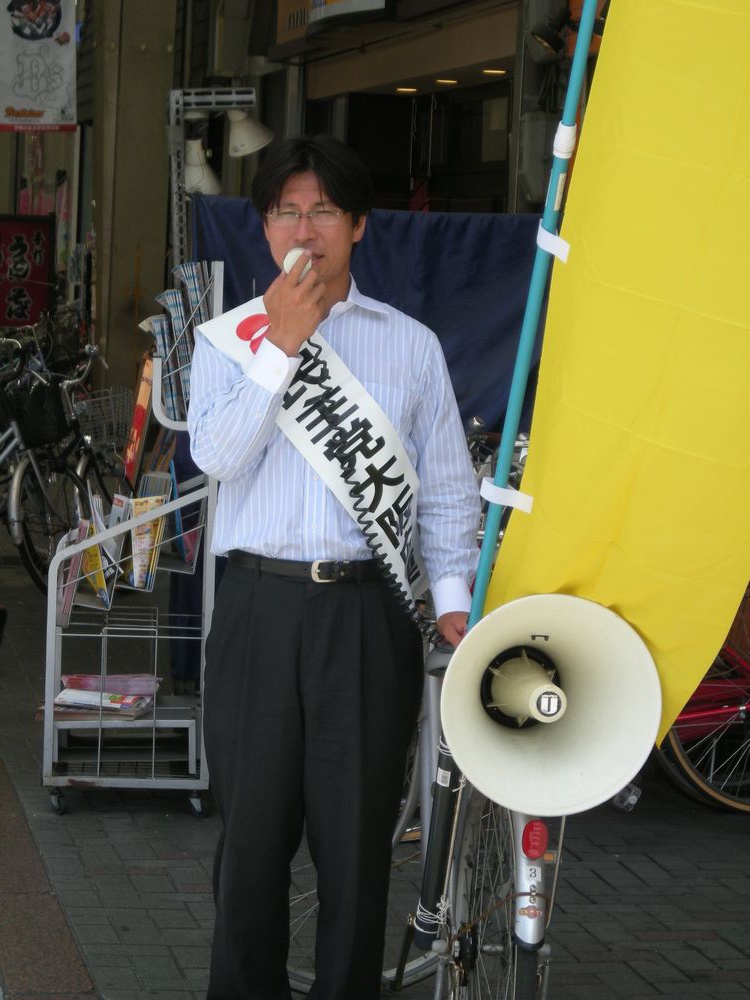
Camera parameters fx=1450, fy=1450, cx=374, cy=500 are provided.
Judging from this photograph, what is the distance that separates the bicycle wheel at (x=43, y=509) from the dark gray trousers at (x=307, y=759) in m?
5.71

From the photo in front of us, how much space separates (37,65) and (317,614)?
11570mm

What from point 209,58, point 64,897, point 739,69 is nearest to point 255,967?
point 64,897

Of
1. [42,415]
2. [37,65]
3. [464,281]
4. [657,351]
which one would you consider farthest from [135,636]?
[37,65]

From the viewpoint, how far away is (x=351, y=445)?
3195 millimetres

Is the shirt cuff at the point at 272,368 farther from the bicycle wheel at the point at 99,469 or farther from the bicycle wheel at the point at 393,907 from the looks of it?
the bicycle wheel at the point at 99,469

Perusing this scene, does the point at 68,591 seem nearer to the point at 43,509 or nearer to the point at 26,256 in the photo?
the point at 43,509

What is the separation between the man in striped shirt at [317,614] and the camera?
3186 millimetres

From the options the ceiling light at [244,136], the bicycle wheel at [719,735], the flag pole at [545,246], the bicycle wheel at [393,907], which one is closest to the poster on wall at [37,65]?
the ceiling light at [244,136]

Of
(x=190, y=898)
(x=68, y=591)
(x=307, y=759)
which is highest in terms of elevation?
(x=307, y=759)

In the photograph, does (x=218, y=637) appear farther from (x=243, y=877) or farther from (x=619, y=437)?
(x=619, y=437)

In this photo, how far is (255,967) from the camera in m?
3.41

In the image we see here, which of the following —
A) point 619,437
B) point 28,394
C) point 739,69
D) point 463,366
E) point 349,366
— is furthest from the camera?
point 28,394

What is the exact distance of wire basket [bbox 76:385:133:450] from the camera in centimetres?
986

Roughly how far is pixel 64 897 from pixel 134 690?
43.1 inches
